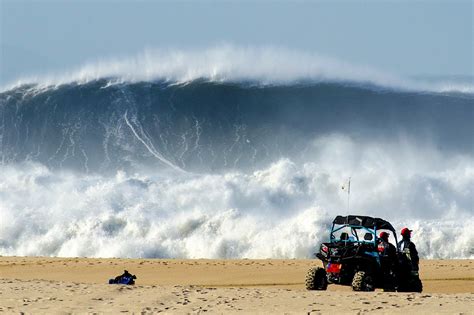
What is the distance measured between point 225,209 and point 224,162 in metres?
Result: 7.73

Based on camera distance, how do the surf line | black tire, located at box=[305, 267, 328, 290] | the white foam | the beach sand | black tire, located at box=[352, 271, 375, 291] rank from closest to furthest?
the beach sand
black tire, located at box=[352, 271, 375, 291]
black tire, located at box=[305, 267, 328, 290]
the white foam
the surf line

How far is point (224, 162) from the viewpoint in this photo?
30.9m

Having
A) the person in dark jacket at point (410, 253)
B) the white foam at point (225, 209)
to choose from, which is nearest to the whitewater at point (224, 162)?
the white foam at point (225, 209)

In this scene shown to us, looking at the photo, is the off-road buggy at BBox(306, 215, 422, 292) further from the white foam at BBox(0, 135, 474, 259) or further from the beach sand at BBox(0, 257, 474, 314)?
the white foam at BBox(0, 135, 474, 259)

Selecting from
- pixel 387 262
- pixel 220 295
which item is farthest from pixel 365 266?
pixel 220 295

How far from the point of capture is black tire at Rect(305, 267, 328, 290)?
1295 centimetres

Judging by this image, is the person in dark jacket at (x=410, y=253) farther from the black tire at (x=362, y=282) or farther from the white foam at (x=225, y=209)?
the white foam at (x=225, y=209)

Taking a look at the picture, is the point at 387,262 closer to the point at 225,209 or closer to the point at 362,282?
the point at 362,282

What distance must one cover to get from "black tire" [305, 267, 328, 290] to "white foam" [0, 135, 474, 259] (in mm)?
7015

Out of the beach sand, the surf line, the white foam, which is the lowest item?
the beach sand

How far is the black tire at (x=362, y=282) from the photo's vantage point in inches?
492

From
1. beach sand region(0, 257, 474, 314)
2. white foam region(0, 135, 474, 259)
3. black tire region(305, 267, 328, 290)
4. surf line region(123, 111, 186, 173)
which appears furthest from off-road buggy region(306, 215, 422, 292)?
surf line region(123, 111, 186, 173)

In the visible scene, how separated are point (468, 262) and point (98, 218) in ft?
29.9

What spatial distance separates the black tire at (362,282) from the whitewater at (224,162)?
292 inches
